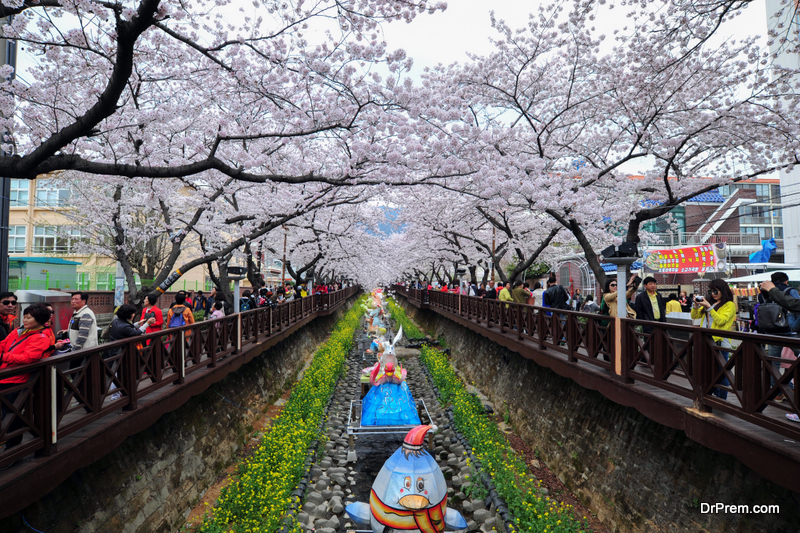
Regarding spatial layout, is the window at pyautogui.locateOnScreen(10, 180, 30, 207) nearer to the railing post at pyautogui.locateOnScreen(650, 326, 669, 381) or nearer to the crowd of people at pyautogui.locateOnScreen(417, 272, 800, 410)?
the crowd of people at pyautogui.locateOnScreen(417, 272, 800, 410)

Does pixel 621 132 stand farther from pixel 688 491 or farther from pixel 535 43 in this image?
pixel 688 491

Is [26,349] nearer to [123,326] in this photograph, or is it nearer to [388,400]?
[123,326]

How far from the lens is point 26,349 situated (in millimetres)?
4844

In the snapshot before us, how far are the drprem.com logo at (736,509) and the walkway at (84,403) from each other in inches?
294

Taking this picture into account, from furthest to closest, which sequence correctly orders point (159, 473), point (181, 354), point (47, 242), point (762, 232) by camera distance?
point (47, 242)
point (762, 232)
point (181, 354)
point (159, 473)

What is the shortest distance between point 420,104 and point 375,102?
4.91 feet

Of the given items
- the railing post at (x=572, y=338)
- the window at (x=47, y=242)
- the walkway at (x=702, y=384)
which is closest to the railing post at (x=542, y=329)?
the walkway at (x=702, y=384)

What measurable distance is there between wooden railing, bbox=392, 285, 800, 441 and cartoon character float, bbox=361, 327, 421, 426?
3556 millimetres

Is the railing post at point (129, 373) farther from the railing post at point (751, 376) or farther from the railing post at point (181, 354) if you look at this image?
the railing post at point (751, 376)

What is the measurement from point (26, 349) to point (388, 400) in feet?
27.9

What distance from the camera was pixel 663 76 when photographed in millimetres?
10461

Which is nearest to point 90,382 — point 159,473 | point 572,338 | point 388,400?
point 159,473

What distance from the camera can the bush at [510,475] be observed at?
738 cm

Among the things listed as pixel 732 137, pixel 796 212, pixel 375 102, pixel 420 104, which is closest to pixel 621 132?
pixel 732 137
